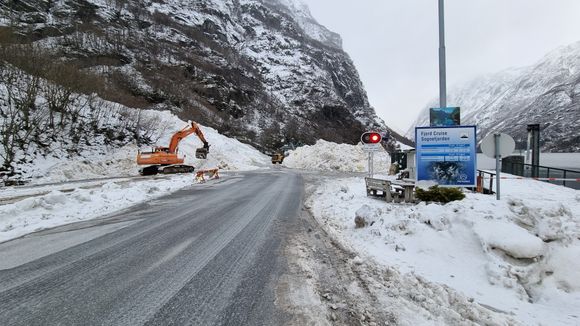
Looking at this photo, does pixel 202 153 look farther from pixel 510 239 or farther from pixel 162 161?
pixel 510 239

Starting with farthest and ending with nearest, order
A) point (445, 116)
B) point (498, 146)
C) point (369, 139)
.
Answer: point (369, 139) → point (445, 116) → point (498, 146)

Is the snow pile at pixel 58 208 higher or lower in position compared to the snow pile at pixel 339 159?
lower

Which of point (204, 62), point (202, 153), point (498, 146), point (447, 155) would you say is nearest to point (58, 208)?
point (498, 146)

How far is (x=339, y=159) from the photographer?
1468 inches

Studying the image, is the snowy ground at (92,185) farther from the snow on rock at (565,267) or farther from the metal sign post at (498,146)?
the metal sign post at (498,146)

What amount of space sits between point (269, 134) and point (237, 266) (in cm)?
7423

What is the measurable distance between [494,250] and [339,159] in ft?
105

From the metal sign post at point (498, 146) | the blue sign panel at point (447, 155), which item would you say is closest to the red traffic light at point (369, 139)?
the blue sign panel at point (447, 155)

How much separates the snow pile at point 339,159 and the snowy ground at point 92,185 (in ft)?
27.6

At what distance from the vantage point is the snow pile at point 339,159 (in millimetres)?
36062

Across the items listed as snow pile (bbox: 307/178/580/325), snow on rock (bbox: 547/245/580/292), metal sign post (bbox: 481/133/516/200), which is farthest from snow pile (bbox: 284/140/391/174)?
snow on rock (bbox: 547/245/580/292)

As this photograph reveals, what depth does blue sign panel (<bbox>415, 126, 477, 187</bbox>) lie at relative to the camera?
1215 centimetres

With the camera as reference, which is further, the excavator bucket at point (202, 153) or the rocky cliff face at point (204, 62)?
the rocky cliff face at point (204, 62)

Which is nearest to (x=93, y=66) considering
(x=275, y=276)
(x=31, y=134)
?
(x=31, y=134)
